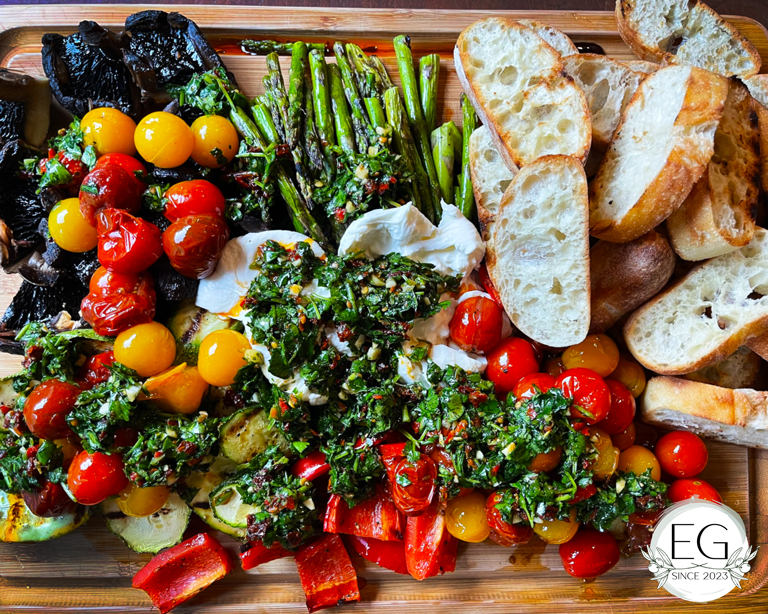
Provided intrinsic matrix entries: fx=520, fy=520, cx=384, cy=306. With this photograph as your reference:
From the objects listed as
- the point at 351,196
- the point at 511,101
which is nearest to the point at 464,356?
the point at 351,196

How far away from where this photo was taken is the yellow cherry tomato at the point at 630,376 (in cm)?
295

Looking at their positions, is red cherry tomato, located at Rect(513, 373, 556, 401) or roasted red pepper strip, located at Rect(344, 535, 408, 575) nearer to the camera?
red cherry tomato, located at Rect(513, 373, 556, 401)

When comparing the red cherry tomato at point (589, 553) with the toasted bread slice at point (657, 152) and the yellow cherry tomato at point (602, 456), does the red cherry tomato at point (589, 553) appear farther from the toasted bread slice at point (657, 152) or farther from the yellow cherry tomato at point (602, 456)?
the toasted bread slice at point (657, 152)

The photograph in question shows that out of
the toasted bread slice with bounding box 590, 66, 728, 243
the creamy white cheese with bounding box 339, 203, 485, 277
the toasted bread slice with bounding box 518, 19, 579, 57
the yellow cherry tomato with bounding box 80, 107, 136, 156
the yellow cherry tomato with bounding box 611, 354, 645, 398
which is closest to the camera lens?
the toasted bread slice with bounding box 590, 66, 728, 243

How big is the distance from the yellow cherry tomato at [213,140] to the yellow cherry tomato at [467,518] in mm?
2287

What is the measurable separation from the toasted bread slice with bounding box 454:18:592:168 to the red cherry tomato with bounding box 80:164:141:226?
6.38 ft

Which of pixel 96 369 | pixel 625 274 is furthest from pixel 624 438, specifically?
pixel 96 369

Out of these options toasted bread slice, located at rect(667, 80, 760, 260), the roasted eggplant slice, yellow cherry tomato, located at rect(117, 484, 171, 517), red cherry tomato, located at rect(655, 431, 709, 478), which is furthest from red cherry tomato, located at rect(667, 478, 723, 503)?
the roasted eggplant slice

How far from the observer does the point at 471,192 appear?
3139 millimetres

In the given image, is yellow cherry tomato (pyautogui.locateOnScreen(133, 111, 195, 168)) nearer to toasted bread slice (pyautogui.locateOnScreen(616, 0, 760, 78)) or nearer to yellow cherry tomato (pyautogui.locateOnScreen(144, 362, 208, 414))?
yellow cherry tomato (pyautogui.locateOnScreen(144, 362, 208, 414))

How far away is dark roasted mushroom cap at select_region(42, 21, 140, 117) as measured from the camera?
2.95 metres

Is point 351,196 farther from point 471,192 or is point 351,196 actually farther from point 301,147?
point 471,192

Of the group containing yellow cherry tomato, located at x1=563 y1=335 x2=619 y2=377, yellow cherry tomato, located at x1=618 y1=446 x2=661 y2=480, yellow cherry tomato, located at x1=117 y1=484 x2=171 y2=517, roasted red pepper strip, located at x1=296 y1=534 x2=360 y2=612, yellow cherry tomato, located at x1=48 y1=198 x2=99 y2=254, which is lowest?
roasted red pepper strip, located at x1=296 y1=534 x2=360 y2=612

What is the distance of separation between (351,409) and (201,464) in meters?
0.85
